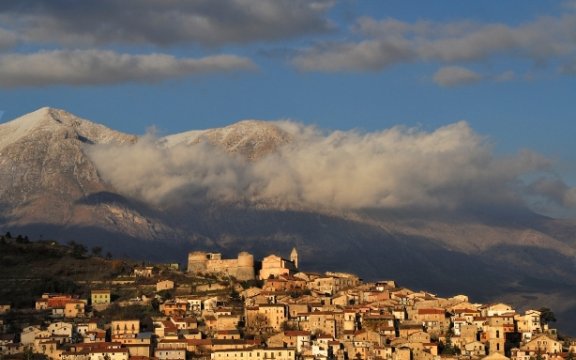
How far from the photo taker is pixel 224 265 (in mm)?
134625

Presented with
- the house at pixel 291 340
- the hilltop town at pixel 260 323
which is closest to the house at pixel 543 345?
the hilltop town at pixel 260 323

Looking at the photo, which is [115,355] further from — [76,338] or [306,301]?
[306,301]

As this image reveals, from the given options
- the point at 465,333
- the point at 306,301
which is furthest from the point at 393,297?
the point at 465,333

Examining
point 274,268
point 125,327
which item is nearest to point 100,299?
point 125,327

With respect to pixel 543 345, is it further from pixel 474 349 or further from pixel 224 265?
pixel 224 265

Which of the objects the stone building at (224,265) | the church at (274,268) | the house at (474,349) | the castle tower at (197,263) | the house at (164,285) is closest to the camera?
the house at (474,349)

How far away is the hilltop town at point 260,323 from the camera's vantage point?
10069 centimetres

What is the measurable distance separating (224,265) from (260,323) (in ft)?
84.0

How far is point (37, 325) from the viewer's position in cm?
10938

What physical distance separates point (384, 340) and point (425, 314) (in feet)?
28.7

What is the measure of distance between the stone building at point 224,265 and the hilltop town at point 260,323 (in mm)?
1428

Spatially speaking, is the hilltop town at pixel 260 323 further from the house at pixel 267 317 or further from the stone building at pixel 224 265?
the stone building at pixel 224 265

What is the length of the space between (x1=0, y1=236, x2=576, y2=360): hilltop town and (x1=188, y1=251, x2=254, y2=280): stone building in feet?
4.68

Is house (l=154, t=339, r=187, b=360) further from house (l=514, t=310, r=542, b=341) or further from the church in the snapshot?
the church
